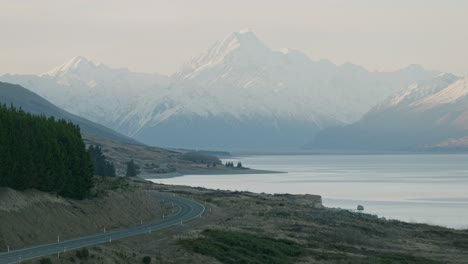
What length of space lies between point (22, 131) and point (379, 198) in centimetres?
12729

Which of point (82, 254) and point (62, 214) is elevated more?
point (62, 214)

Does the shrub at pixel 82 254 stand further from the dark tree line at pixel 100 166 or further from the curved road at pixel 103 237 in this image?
the dark tree line at pixel 100 166

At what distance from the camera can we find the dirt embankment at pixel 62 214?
70.0 m

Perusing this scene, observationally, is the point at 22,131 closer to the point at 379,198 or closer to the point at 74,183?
the point at 74,183

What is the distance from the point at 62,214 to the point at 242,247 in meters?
16.1

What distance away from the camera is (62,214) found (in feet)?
260

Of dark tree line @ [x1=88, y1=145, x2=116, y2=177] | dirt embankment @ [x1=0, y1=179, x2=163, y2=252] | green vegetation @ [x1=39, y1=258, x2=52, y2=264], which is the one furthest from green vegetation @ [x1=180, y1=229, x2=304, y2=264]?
dark tree line @ [x1=88, y1=145, x2=116, y2=177]

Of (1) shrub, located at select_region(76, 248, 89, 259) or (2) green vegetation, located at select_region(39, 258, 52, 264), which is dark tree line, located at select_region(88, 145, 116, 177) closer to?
(1) shrub, located at select_region(76, 248, 89, 259)

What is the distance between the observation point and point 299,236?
89.8 metres

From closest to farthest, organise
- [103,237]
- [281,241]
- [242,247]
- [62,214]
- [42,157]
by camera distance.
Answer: [242,247], [103,237], [62,214], [42,157], [281,241]

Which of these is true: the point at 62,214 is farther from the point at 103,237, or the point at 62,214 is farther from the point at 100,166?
the point at 100,166

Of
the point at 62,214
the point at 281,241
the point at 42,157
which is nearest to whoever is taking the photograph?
the point at 62,214

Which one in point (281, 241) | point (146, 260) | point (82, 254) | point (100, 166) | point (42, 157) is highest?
point (100, 166)

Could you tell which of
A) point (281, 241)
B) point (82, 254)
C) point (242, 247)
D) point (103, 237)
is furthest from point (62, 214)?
point (82, 254)
